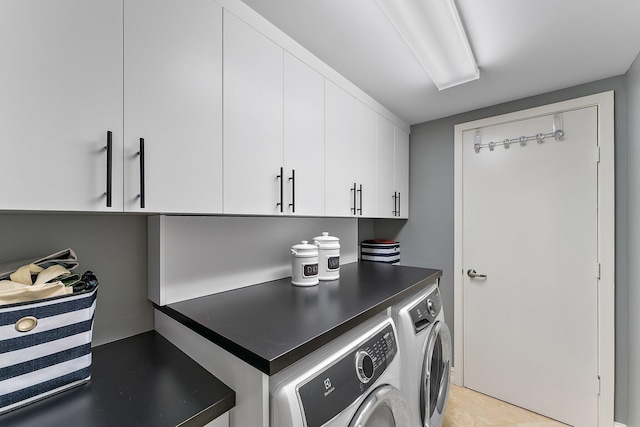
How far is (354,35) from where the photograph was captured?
133 cm

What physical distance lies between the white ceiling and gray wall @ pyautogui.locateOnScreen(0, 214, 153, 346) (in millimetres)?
1100

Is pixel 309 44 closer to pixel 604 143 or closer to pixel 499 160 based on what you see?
Answer: pixel 499 160

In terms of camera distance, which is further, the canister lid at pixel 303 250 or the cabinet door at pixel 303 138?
the canister lid at pixel 303 250

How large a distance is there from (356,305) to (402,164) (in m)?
1.72

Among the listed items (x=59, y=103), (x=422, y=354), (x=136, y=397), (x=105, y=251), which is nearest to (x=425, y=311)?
(x=422, y=354)

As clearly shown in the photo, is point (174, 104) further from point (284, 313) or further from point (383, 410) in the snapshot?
point (383, 410)

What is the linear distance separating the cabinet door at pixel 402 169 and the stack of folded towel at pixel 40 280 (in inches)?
85.8

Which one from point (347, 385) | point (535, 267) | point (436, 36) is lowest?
point (347, 385)

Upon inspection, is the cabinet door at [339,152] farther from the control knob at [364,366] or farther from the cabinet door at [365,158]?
the control knob at [364,366]

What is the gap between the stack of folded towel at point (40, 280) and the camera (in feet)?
2.32

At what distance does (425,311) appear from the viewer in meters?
1.47

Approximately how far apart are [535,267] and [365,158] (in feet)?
4.97

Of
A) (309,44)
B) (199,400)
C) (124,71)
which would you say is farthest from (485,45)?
(199,400)

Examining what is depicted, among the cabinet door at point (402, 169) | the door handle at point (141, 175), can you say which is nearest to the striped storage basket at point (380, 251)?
the cabinet door at point (402, 169)
